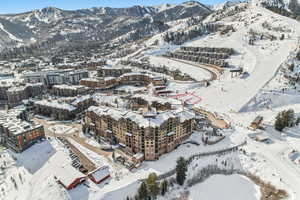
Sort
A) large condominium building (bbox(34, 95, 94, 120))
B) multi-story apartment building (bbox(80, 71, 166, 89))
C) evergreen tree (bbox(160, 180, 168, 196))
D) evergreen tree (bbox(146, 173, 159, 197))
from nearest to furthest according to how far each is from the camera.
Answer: evergreen tree (bbox(146, 173, 159, 197))
evergreen tree (bbox(160, 180, 168, 196))
large condominium building (bbox(34, 95, 94, 120))
multi-story apartment building (bbox(80, 71, 166, 89))

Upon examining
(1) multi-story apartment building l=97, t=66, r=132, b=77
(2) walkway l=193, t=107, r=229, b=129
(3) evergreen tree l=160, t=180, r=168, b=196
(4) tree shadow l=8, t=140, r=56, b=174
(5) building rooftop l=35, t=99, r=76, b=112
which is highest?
(1) multi-story apartment building l=97, t=66, r=132, b=77

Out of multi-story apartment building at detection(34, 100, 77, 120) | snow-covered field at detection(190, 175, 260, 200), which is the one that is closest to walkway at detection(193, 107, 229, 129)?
snow-covered field at detection(190, 175, 260, 200)

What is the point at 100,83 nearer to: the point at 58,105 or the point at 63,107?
the point at 58,105

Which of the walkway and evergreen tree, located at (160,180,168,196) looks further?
the walkway

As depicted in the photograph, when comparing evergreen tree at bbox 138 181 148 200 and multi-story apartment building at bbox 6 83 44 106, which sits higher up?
multi-story apartment building at bbox 6 83 44 106

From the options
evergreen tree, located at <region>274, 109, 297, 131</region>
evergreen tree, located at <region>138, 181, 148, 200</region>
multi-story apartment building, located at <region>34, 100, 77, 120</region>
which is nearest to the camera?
evergreen tree, located at <region>138, 181, 148, 200</region>

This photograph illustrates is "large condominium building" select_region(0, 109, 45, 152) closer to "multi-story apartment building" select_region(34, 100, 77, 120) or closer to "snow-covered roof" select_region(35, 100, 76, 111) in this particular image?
"multi-story apartment building" select_region(34, 100, 77, 120)

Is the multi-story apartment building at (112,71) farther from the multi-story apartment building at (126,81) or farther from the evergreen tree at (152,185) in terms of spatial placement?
the evergreen tree at (152,185)

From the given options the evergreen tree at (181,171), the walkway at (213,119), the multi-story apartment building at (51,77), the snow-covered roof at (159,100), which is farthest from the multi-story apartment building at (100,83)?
the evergreen tree at (181,171)
